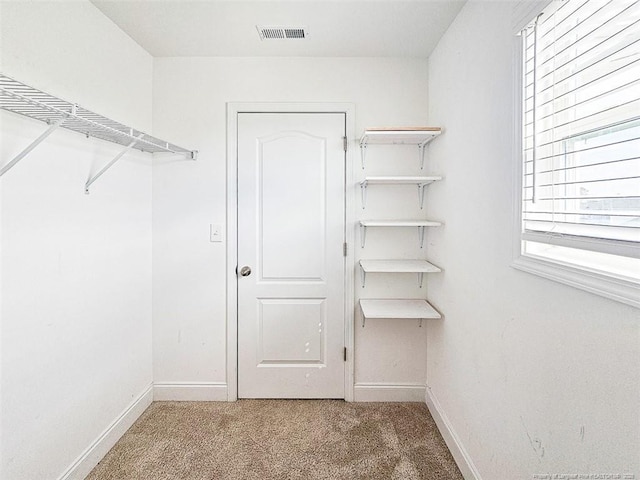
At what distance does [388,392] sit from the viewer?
2521 millimetres

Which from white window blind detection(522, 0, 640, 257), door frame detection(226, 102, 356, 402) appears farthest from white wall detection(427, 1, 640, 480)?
door frame detection(226, 102, 356, 402)

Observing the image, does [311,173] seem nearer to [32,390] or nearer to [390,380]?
[390,380]

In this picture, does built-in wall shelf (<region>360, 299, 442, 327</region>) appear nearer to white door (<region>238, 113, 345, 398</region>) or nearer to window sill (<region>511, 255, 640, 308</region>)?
white door (<region>238, 113, 345, 398</region>)

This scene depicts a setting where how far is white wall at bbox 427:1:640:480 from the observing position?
92 cm

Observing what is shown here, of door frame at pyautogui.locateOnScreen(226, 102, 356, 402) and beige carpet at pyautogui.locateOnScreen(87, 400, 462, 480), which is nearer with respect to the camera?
beige carpet at pyautogui.locateOnScreen(87, 400, 462, 480)

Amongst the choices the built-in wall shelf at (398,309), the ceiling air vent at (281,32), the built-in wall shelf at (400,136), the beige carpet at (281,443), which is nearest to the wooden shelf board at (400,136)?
the built-in wall shelf at (400,136)

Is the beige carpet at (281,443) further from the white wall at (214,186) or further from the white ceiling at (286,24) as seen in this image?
the white ceiling at (286,24)

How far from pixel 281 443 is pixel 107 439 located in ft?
3.24

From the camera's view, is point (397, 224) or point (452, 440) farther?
point (397, 224)

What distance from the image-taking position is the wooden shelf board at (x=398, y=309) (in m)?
2.21

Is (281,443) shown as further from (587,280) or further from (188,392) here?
(587,280)

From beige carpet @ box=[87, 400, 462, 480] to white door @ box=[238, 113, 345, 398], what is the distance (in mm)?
208

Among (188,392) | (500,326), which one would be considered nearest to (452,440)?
(500,326)

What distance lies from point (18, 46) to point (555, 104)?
206 centimetres
